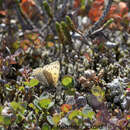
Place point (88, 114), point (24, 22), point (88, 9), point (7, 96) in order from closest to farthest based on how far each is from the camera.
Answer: point (88, 114)
point (7, 96)
point (24, 22)
point (88, 9)

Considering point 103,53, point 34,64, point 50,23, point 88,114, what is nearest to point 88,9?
point 50,23

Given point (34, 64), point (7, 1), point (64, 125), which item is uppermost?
point (7, 1)

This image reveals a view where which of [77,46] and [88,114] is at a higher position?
[77,46]

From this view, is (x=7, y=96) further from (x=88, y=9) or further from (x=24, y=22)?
(x=88, y=9)

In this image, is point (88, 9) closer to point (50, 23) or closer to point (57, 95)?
point (50, 23)

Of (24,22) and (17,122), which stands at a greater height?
(24,22)

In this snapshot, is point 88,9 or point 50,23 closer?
point 50,23

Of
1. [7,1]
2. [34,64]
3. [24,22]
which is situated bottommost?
[34,64]

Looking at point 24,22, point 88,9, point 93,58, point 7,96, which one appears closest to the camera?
point 7,96

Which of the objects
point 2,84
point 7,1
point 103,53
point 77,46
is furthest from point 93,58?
point 7,1
